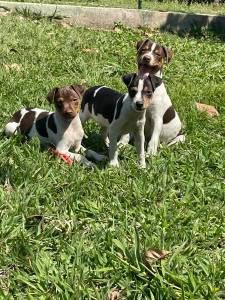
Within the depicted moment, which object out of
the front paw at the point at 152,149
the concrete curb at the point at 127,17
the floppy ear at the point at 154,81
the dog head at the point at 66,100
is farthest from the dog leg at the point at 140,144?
the concrete curb at the point at 127,17

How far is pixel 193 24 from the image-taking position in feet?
47.9

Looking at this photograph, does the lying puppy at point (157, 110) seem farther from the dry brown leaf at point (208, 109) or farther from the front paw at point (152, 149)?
the dry brown leaf at point (208, 109)

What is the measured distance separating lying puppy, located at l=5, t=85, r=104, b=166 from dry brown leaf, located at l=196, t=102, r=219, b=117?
94.3 inches

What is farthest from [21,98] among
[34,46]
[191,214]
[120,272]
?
[120,272]

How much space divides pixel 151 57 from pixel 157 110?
72cm

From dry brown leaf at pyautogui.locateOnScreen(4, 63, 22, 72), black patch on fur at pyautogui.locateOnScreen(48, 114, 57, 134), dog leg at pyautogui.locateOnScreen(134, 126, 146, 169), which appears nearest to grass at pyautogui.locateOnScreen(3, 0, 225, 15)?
dry brown leaf at pyautogui.locateOnScreen(4, 63, 22, 72)

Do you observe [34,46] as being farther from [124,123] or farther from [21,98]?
[124,123]

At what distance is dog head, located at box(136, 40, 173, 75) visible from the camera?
6.53m

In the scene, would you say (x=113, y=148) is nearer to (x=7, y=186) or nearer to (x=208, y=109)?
(x=7, y=186)

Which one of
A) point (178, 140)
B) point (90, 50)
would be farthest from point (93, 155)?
point (90, 50)

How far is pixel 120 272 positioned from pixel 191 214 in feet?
3.79

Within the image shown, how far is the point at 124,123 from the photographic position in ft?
18.8

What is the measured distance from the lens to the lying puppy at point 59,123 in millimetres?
5859

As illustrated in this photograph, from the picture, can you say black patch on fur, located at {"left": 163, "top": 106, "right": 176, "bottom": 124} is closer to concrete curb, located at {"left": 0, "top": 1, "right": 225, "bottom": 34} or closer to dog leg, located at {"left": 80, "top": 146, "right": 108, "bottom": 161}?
dog leg, located at {"left": 80, "top": 146, "right": 108, "bottom": 161}
